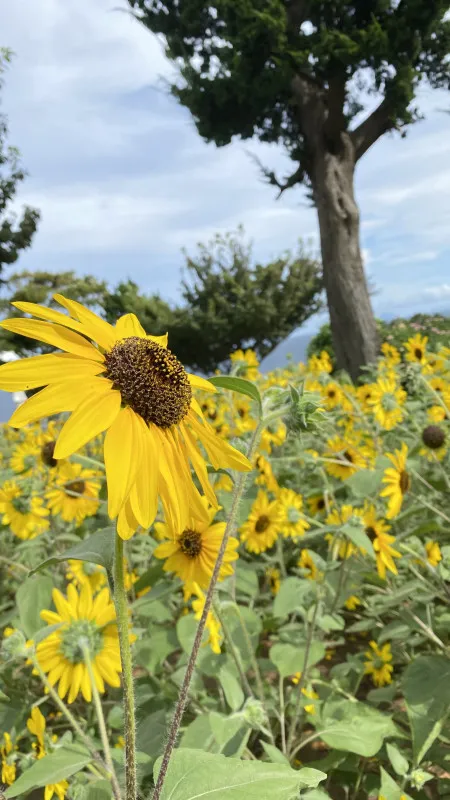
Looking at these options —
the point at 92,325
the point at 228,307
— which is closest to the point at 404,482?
Answer: the point at 92,325

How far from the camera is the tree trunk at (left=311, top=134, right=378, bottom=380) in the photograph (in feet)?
27.2

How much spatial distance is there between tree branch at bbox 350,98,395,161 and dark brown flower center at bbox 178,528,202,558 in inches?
350

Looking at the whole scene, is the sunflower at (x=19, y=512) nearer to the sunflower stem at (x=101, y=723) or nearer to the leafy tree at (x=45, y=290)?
the sunflower stem at (x=101, y=723)

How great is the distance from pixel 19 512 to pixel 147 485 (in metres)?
1.27

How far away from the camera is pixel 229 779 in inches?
23.7

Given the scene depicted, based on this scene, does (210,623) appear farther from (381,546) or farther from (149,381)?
(149,381)

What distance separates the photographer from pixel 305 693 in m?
1.41

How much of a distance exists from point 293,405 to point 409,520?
1.53 metres

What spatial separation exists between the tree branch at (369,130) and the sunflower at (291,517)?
8244 mm

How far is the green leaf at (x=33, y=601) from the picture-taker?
125cm

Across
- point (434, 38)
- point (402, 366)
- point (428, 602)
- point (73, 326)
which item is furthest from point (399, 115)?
point (73, 326)

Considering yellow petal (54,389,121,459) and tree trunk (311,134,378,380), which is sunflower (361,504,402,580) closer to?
yellow petal (54,389,121,459)

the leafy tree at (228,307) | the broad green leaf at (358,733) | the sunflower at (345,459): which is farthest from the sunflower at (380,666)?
the leafy tree at (228,307)

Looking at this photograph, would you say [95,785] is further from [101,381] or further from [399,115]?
[399,115]
